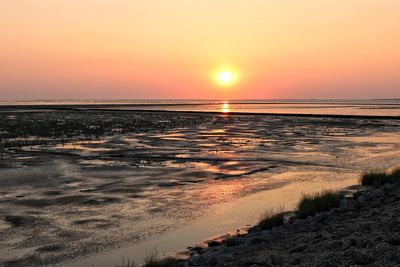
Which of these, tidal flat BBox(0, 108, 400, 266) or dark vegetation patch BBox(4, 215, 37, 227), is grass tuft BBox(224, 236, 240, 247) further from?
dark vegetation patch BBox(4, 215, 37, 227)

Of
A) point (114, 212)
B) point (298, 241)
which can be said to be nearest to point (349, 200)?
point (298, 241)

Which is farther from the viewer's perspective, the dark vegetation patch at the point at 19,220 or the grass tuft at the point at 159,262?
the dark vegetation patch at the point at 19,220

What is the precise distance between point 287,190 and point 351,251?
860cm

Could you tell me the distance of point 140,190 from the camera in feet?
51.9

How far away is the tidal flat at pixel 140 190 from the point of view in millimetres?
10219

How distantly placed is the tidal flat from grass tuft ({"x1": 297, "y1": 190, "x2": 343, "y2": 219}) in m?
0.89

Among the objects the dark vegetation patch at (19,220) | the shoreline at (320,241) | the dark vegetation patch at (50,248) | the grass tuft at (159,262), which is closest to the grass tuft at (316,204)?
the shoreline at (320,241)

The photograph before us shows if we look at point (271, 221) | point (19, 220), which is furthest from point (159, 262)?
point (19, 220)

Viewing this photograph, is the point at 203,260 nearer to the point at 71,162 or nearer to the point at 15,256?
the point at 15,256

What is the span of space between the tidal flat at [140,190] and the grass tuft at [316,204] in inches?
35.1

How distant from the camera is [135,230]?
36.6 ft

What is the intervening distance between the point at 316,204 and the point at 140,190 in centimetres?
635

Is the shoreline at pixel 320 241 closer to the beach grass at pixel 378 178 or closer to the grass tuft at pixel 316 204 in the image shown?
the grass tuft at pixel 316 204

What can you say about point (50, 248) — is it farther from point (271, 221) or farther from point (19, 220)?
point (271, 221)
